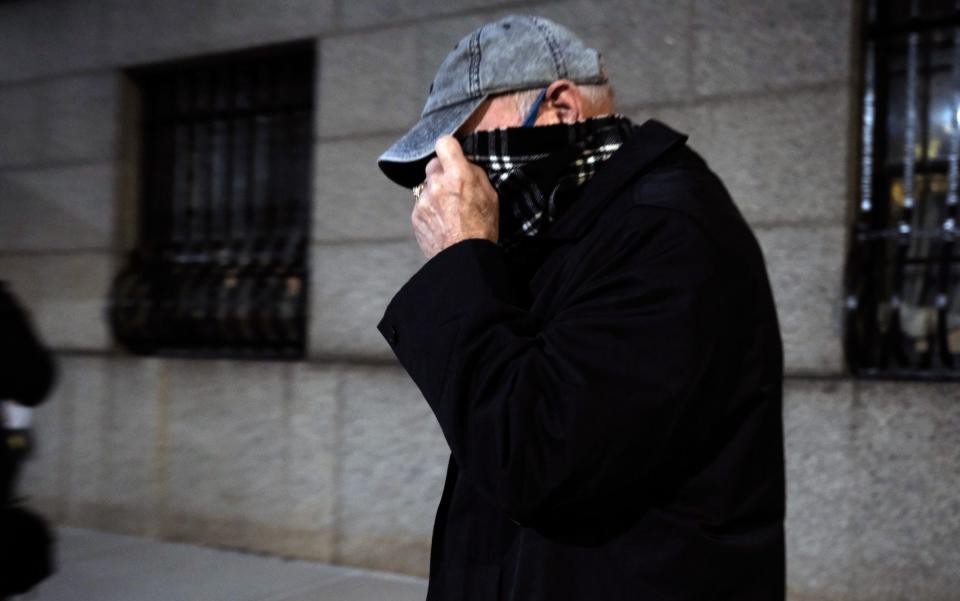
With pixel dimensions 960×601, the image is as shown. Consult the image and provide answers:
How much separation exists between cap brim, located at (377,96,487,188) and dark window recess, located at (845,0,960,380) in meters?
3.30

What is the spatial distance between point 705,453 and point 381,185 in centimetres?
465

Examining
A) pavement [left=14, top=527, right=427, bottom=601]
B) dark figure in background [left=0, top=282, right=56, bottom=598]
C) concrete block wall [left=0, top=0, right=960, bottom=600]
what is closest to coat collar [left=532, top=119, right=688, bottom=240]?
dark figure in background [left=0, top=282, right=56, bottom=598]

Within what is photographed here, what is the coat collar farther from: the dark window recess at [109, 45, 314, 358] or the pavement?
the dark window recess at [109, 45, 314, 358]

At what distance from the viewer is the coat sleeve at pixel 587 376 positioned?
149 centimetres

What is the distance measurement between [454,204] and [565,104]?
0.87 ft

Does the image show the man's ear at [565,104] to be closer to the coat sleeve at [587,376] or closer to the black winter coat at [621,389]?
the black winter coat at [621,389]

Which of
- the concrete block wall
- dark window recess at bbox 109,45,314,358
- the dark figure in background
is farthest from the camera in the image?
dark window recess at bbox 109,45,314,358

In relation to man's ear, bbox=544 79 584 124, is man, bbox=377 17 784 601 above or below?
below

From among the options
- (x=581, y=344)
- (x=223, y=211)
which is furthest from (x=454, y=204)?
(x=223, y=211)

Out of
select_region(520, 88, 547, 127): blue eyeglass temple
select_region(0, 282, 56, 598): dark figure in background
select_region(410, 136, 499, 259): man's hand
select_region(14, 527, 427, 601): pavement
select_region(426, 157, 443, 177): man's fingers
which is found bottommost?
select_region(14, 527, 427, 601): pavement

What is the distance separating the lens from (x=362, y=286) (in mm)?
6102

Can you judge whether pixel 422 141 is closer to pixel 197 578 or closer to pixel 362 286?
pixel 362 286

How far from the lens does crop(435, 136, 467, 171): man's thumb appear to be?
5.89 ft

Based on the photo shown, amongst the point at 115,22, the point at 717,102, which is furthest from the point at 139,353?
the point at 717,102
